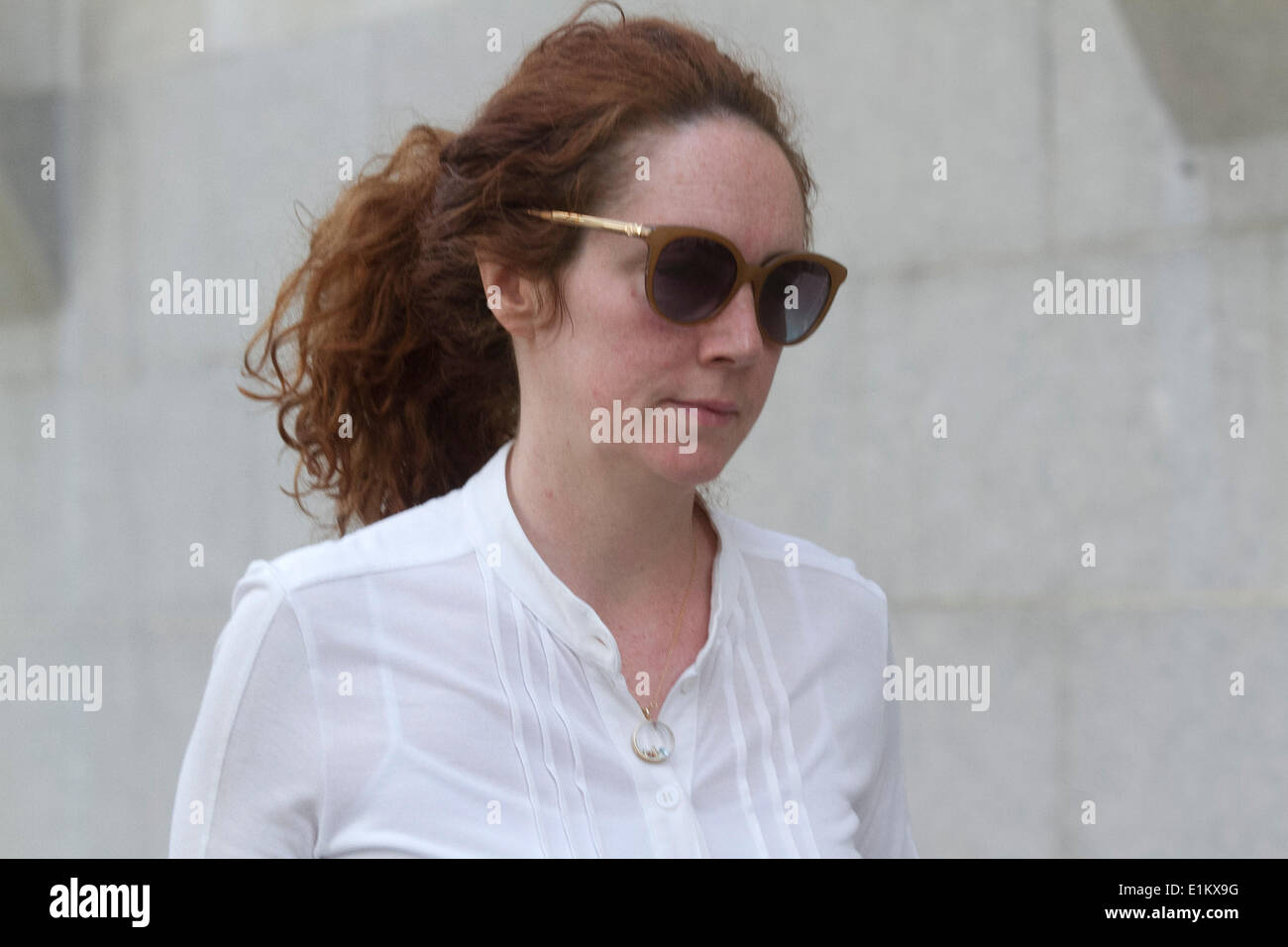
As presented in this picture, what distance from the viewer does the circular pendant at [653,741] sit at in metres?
1.75

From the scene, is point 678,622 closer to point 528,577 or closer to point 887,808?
point 528,577

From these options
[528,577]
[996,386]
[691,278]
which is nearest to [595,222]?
[691,278]

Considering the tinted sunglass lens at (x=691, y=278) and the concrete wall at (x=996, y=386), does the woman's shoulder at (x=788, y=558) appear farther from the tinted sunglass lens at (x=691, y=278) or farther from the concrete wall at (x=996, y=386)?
the concrete wall at (x=996, y=386)

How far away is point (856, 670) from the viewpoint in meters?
2.05

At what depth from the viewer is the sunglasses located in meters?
1.71

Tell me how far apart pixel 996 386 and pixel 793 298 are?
198 cm

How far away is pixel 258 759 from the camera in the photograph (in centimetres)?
163

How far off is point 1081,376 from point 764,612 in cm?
189

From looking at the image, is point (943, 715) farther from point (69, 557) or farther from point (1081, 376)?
point (69, 557)

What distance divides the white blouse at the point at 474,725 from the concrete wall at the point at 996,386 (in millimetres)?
1802

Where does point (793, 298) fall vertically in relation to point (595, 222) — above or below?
below

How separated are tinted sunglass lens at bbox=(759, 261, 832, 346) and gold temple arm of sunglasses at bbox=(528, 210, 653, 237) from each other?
18cm

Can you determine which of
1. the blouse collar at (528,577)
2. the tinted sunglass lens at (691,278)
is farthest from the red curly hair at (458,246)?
the blouse collar at (528,577)
